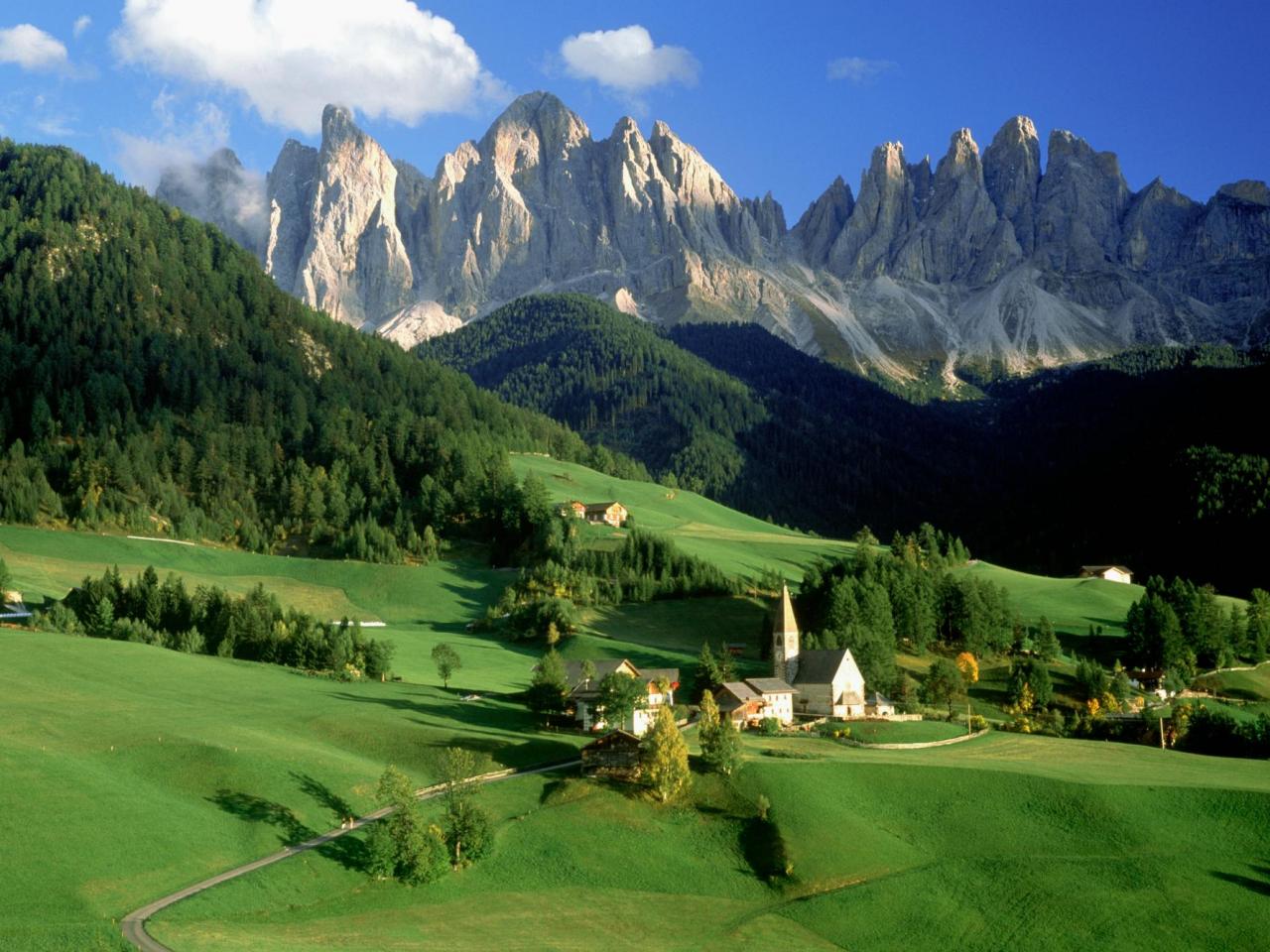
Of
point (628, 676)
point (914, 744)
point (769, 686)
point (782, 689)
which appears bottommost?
point (914, 744)

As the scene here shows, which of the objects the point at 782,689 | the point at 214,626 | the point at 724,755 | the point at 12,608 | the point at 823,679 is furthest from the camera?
the point at 12,608

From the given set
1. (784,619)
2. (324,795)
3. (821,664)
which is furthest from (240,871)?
(784,619)

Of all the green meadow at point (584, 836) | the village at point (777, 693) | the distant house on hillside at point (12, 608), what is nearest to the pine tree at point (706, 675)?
the village at point (777, 693)

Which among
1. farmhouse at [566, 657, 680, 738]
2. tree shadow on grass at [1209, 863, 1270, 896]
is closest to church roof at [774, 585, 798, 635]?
farmhouse at [566, 657, 680, 738]

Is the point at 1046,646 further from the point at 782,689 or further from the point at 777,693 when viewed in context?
the point at 777,693

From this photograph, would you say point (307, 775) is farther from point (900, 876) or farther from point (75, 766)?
point (900, 876)

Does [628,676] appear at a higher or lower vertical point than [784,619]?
lower

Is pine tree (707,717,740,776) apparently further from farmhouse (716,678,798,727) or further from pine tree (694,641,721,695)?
pine tree (694,641,721,695)
